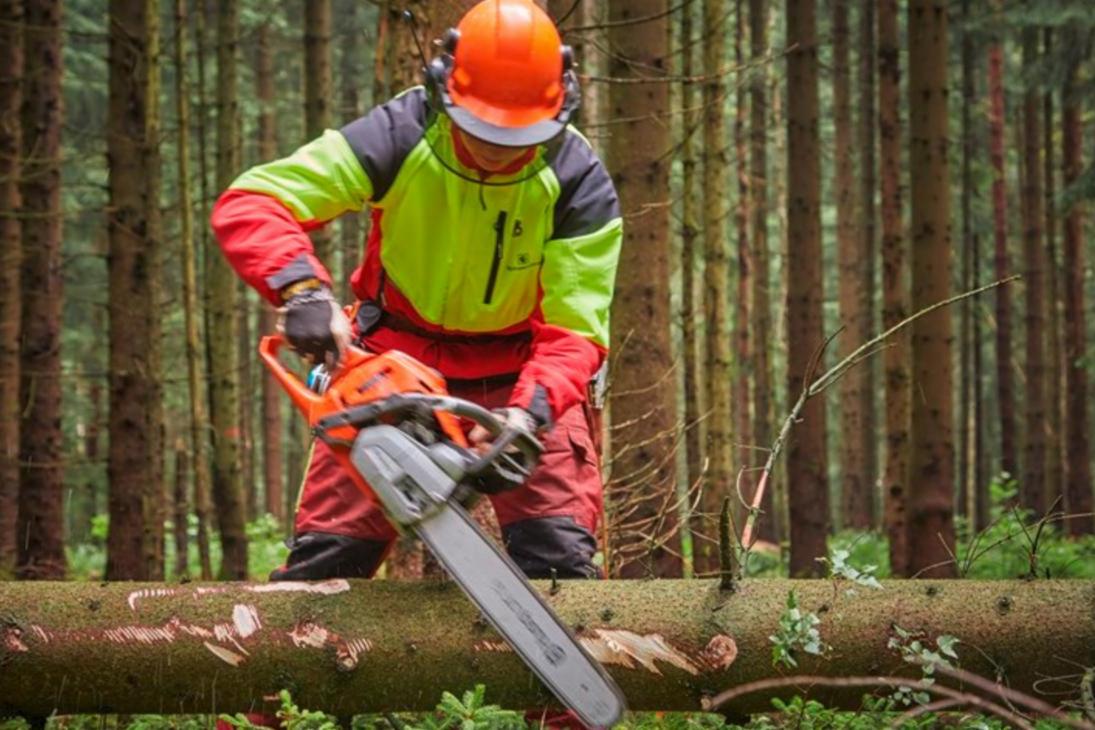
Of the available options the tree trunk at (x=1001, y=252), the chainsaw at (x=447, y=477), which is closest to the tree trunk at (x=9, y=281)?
the chainsaw at (x=447, y=477)

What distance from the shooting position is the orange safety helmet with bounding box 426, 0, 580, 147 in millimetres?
3686

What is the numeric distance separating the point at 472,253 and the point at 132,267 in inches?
212

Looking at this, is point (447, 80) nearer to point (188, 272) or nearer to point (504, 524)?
point (504, 524)

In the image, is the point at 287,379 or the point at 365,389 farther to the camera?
the point at 287,379

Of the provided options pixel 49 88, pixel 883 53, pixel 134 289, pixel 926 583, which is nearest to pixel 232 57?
pixel 49 88

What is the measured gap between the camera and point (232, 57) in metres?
11.7

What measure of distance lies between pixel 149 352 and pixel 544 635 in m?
6.10

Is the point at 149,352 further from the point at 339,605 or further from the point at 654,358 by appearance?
the point at 339,605

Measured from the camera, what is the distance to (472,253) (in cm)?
387

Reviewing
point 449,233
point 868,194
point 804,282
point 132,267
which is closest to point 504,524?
point 449,233

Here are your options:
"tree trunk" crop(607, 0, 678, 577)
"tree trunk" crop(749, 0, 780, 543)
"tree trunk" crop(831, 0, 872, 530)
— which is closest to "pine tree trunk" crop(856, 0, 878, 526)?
"tree trunk" crop(831, 0, 872, 530)

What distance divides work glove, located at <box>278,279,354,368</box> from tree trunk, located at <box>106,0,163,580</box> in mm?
5335

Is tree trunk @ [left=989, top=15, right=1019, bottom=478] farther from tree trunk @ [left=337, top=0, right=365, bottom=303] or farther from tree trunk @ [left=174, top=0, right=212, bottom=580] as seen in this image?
tree trunk @ [left=174, top=0, right=212, bottom=580]

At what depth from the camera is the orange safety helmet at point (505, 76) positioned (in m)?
3.69
